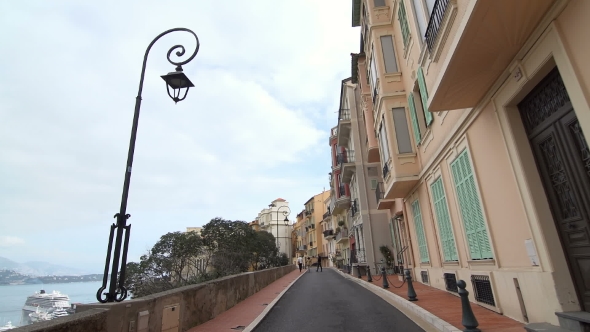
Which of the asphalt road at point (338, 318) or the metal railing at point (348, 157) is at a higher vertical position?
the metal railing at point (348, 157)

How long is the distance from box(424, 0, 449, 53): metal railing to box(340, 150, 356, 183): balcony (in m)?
19.4

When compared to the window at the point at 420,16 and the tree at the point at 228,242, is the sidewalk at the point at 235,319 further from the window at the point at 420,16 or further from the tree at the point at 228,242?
the tree at the point at 228,242

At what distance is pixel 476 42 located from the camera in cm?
464

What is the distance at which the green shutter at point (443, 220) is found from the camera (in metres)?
9.31

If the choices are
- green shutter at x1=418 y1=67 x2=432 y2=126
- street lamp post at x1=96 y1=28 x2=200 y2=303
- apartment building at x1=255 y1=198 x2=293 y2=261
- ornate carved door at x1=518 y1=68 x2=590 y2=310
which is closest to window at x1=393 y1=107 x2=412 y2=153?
green shutter at x1=418 y1=67 x2=432 y2=126

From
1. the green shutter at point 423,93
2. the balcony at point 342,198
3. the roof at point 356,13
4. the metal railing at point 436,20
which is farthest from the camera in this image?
the balcony at point 342,198

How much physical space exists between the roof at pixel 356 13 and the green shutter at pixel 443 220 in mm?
11843

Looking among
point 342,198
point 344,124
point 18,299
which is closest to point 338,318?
point 344,124

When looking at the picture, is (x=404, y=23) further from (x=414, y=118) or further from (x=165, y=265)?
(x=165, y=265)

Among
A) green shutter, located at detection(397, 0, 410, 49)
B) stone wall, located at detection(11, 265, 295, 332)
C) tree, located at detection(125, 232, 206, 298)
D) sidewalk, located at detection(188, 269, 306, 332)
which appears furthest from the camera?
tree, located at detection(125, 232, 206, 298)

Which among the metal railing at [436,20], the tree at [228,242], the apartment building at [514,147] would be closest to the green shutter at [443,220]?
the apartment building at [514,147]

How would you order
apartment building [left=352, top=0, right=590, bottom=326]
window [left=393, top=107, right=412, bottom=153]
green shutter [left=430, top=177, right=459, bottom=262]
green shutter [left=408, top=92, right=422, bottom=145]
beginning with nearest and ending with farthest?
apartment building [left=352, top=0, right=590, bottom=326] < green shutter [left=430, top=177, right=459, bottom=262] < green shutter [left=408, top=92, right=422, bottom=145] < window [left=393, top=107, right=412, bottom=153]

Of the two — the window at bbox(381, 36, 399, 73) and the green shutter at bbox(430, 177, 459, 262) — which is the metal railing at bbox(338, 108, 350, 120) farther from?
the green shutter at bbox(430, 177, 459, 262)

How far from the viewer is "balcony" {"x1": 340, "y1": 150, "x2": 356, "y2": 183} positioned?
85.3ft
